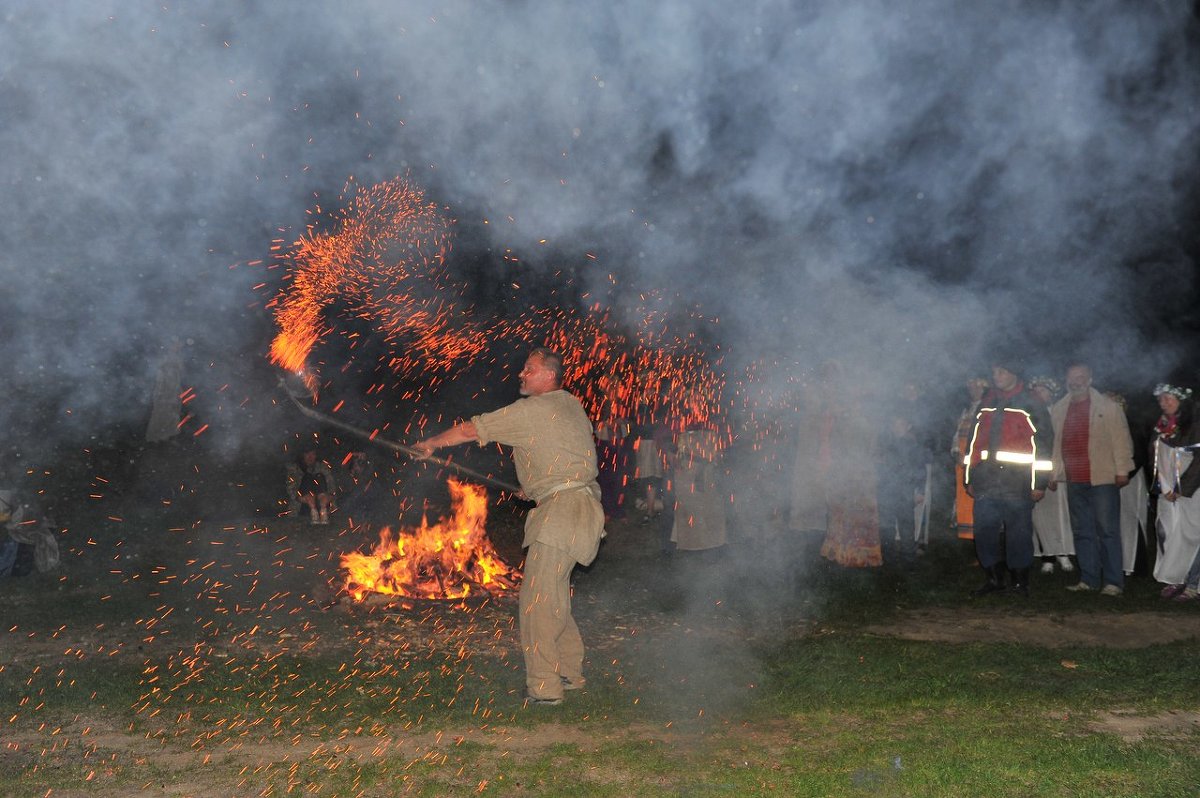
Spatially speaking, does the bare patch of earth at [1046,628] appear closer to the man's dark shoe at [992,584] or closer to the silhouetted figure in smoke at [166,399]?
the man's dark shoe at [992,584]

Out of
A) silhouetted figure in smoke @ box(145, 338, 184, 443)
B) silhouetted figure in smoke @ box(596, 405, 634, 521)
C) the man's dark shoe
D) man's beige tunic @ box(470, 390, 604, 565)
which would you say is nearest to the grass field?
the man's dark shoe

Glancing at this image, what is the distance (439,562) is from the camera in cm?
769

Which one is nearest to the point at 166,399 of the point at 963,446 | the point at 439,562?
the point at 439,562

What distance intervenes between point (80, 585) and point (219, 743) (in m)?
4.65

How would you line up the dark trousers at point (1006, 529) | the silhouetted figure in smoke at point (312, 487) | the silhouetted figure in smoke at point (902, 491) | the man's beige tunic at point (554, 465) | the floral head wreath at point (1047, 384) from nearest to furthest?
the man's beige tunic at point (554, 465), the dark trousers at point (1006, 529), the floral head wreath at point (1047, 384), the silhouetted figure in smoke at point (902, 491), the silhouetted figure in smoke at point (312, 487)

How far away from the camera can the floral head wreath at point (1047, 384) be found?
8.87 m

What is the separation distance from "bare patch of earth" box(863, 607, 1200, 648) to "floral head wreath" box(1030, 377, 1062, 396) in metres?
2.44

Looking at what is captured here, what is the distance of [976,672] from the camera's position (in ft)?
18.2

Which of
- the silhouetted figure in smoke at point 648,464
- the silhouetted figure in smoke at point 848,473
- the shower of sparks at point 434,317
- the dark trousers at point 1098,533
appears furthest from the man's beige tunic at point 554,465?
the silhouetted figure in smoke at point 648,464

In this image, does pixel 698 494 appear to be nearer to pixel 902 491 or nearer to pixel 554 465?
pixel 902 491

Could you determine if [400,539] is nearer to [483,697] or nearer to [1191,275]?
[483,697]

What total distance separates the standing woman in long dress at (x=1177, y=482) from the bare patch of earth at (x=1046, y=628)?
105cm

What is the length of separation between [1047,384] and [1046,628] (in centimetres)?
301

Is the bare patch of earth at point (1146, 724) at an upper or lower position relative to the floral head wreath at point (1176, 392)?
lower
